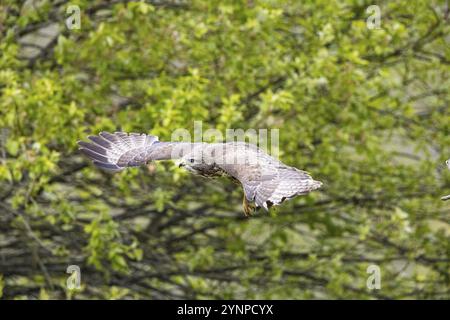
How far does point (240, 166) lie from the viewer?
26.8ft

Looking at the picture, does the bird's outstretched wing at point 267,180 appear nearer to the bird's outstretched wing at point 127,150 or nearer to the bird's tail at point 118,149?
the bird's outstretched wing at point 127,150

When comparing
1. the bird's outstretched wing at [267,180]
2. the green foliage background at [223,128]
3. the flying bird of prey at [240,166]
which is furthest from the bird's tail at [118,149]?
the bird's outstretched wing at [267,180]

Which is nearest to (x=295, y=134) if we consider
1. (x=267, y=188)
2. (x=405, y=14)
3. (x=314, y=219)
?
(x=314, y=219)

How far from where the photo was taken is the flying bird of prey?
305 inches

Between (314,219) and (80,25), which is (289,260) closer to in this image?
(314,219)

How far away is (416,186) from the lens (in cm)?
1391

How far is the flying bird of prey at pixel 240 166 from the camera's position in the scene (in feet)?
25.4

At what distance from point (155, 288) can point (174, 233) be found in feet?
3.07

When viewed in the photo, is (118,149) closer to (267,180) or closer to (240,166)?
(240,166)

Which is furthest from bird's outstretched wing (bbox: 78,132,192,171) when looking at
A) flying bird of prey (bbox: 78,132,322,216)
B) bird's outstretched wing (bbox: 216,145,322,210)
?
bird's outstretched wing (bbox: 216,145,322,210)

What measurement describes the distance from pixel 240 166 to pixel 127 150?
81.2 inches

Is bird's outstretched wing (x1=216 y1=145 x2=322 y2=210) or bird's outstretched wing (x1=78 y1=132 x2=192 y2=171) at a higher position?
bird's outstretched wing (x1=78 y1=132 x2=192 y2=171)

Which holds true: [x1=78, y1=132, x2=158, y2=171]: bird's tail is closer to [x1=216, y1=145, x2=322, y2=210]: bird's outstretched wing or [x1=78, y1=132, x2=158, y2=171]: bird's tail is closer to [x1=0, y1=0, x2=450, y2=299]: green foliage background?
[x1=0, y1=0, x2=450, y2=299]: green foliage background

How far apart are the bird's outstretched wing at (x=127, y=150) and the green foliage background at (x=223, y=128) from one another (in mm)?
827
